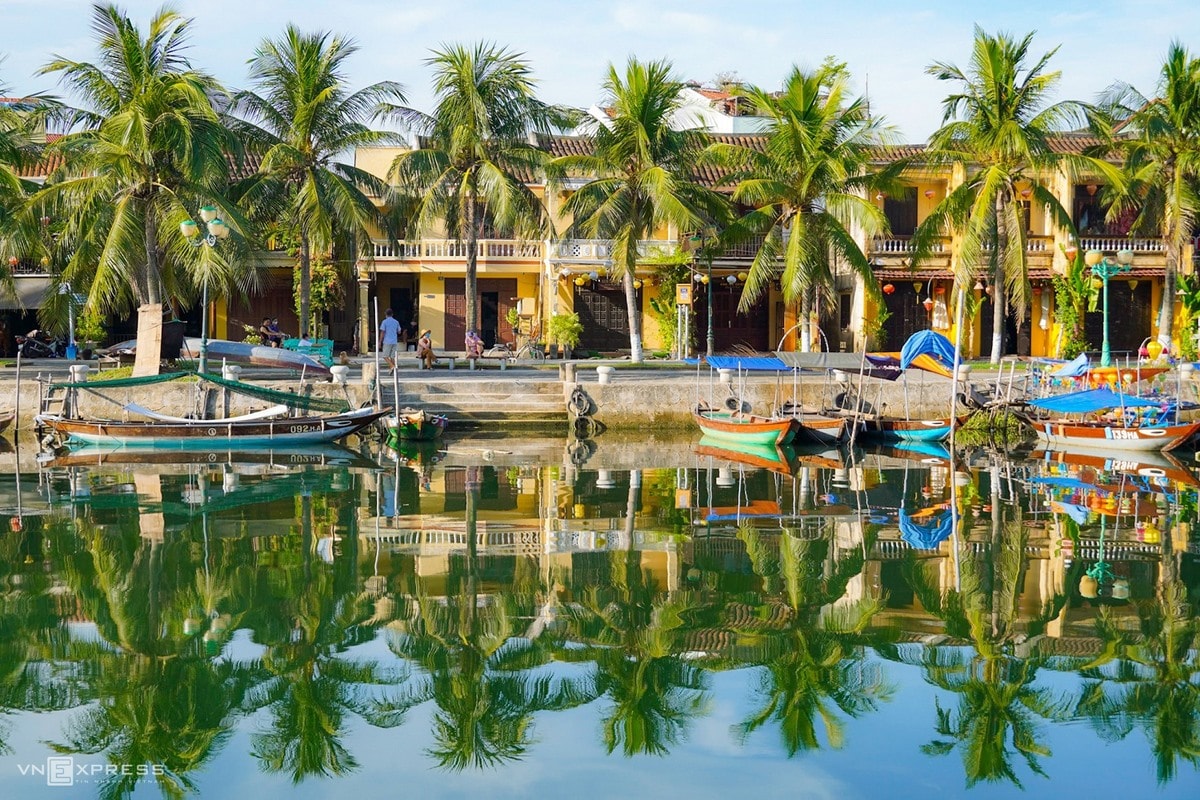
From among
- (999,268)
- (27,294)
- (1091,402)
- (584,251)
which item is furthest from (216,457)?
(999,268)

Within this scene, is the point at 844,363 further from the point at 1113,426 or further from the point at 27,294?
the point at 27,294

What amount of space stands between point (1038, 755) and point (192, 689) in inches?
237

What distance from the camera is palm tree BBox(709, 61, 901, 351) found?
30.7 metres

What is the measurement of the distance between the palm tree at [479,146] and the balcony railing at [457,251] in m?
5.65

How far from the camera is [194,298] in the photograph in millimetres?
36344

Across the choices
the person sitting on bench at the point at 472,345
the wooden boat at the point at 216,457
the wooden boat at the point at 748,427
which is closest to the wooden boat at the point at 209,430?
the wooden boat at the point at 216,457

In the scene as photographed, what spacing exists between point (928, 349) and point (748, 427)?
159 inches

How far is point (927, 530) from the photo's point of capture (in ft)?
53.5

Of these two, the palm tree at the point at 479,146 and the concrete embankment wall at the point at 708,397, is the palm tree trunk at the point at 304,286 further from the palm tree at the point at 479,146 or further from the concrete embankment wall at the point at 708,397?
the concrete embankment wall at the point at 708,397

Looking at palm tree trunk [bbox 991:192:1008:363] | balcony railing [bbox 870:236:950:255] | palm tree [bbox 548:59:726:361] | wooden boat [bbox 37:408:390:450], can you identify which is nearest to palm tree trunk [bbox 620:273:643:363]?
palm tree [bbox 548:59:726:361]

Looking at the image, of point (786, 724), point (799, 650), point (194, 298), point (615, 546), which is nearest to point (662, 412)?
point (615, 546)

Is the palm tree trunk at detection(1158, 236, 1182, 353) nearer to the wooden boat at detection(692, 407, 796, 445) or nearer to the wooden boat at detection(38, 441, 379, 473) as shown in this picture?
the wooden boat at detection(692, 407, 796, 445)

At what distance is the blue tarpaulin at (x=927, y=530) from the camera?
15.4m

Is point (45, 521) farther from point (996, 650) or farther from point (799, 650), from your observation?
point (996, 650)
